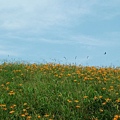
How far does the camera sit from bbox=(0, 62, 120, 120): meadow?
6.87m

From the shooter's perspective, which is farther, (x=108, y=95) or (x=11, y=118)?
(x=108, y=95)

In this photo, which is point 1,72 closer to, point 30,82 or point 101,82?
point 30,82

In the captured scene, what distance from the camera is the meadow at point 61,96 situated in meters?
6.87

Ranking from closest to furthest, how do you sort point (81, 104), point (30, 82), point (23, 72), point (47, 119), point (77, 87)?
1. point (47, 119)
2. point (81, 104)
3. point (77, 87)
4. point (30, 82)
5. point (23, 72)

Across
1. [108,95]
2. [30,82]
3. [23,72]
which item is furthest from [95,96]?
[23,72]

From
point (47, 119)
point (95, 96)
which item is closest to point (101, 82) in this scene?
point (95, 96)

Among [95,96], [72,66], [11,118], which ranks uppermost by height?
[72,66]

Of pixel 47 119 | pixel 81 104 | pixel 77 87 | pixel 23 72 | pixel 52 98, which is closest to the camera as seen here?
pixel 47 119

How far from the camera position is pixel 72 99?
7.34 meters

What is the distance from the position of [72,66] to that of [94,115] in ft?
15.5

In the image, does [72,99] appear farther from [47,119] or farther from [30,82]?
[30,82]

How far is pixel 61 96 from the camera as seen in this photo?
7578 millimetres

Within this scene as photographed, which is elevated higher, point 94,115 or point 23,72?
point 23,72

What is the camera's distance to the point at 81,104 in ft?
23.4
